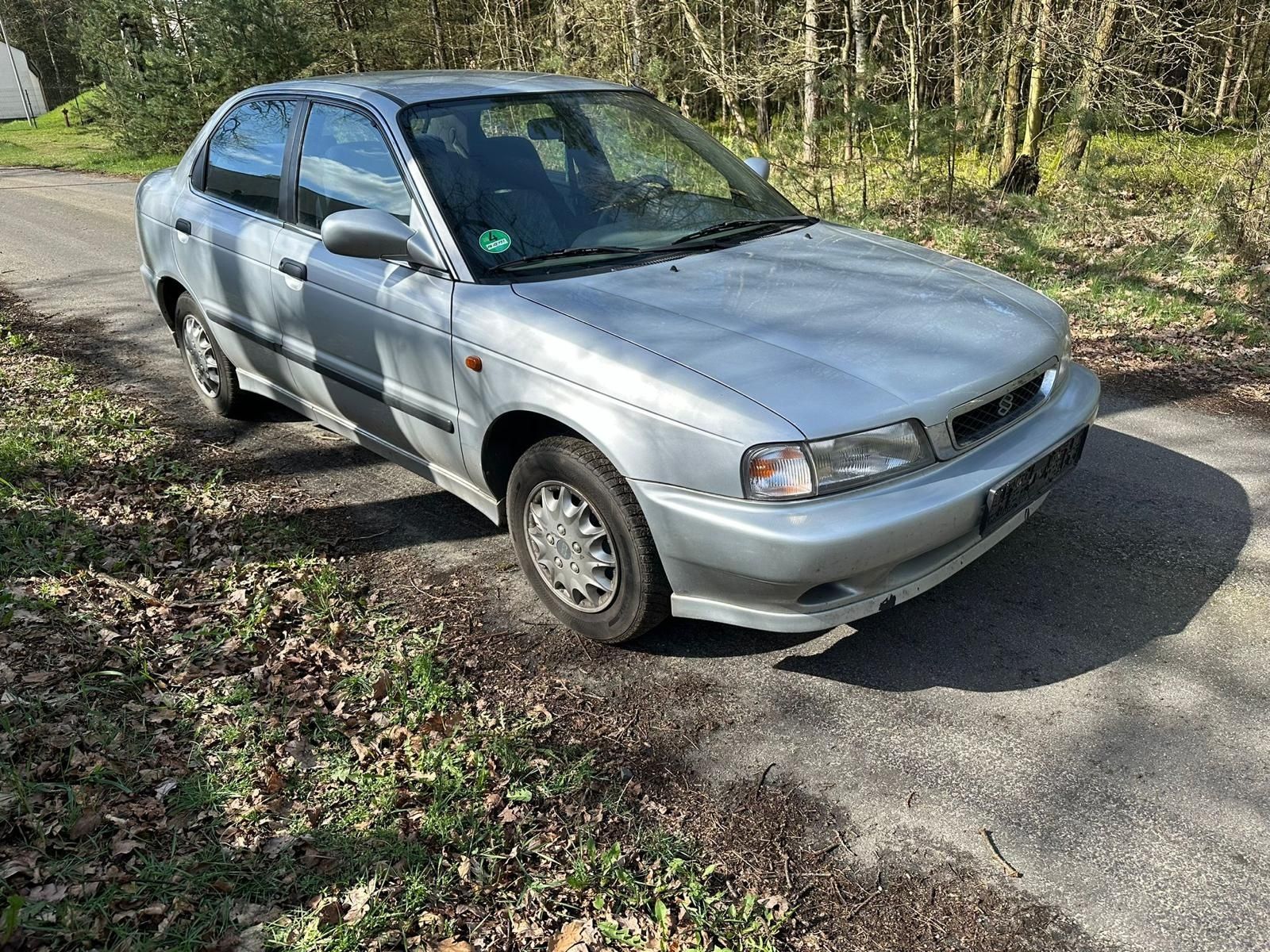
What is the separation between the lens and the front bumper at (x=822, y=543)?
2631 millimetres

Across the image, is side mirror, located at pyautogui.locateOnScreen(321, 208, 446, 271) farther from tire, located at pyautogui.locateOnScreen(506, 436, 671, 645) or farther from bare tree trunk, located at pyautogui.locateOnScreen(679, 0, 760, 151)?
bare tree trunk, located at pyautogui.locateOnScreen(679, 0, 760, 151)

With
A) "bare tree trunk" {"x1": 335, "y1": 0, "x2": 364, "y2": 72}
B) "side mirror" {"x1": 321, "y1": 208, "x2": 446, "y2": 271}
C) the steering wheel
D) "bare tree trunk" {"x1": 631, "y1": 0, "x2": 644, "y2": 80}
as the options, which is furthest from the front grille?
"bare tree trunk" {"x1": 335, "y1": 0, "x2": 364, "y2": 72}

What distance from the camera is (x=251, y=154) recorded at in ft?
14.9

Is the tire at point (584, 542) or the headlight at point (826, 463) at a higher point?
the headlight at point (826, 463)

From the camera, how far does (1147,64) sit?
9.45m

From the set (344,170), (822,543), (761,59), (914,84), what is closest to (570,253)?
(344,170)

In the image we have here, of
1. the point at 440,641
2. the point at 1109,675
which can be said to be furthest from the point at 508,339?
the point at 1109,675

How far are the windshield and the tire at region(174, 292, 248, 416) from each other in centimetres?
214

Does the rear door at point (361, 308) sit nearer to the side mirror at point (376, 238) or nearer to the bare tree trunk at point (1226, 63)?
the side mirror at point (376, 238)

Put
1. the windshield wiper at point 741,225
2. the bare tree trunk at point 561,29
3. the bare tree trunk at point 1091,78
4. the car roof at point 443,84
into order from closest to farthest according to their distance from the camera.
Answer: the windshield wiper at point 741,225 < the car roof at point 443,84 < the bare tree trunk at point 1091,78 < the bare tree trunk at point 561,29

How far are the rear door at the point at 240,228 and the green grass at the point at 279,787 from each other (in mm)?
1195

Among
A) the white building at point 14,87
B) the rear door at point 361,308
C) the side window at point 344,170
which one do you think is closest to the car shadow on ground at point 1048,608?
the rear door at point 361,308

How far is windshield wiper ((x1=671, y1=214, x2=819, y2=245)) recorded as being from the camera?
3740 mm

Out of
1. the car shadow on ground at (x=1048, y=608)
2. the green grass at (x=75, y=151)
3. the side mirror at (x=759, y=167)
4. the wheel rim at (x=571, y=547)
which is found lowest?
the car shadow on ground at (x=1048, y=608)
